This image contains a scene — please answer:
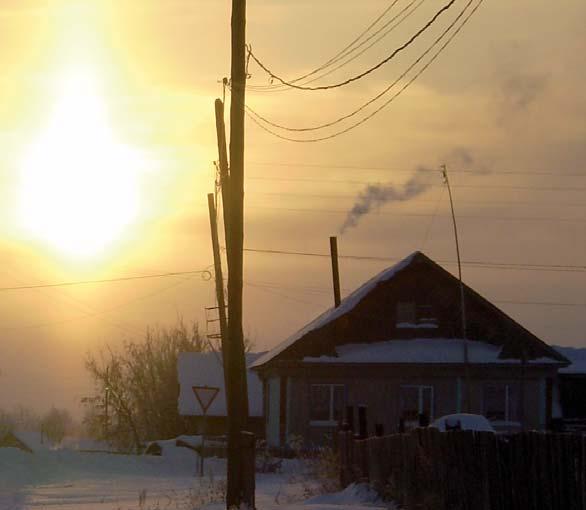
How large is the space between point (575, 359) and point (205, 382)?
20.0m

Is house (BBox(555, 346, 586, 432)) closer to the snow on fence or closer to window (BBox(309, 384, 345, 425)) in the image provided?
window (BBox(309, 384, 345, 425))

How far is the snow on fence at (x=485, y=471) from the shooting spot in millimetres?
13297

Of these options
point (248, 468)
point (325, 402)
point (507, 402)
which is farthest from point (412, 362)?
point (248, 468)

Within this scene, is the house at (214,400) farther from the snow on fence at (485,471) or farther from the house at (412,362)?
the snow on fence at (485,471)

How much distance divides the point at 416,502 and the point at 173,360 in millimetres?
60092

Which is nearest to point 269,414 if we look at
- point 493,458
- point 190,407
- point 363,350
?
point 363,350

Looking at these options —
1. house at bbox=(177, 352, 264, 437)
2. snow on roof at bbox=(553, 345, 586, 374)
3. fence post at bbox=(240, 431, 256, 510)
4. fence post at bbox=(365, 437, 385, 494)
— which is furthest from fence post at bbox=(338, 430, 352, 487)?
house at bbox=(177, 352, 264, 437)

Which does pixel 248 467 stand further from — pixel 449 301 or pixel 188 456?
pixel 188 456

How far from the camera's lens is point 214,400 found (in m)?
59.0

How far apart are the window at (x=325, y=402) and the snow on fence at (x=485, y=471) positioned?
75.6ft

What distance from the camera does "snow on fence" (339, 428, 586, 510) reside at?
523 inches

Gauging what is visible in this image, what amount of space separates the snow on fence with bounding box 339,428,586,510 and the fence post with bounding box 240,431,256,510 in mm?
2138

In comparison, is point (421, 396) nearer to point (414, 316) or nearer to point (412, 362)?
point (412, 362)

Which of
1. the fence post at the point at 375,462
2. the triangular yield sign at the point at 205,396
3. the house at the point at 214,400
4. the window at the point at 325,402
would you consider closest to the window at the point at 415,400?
the window at the point at 325,402
